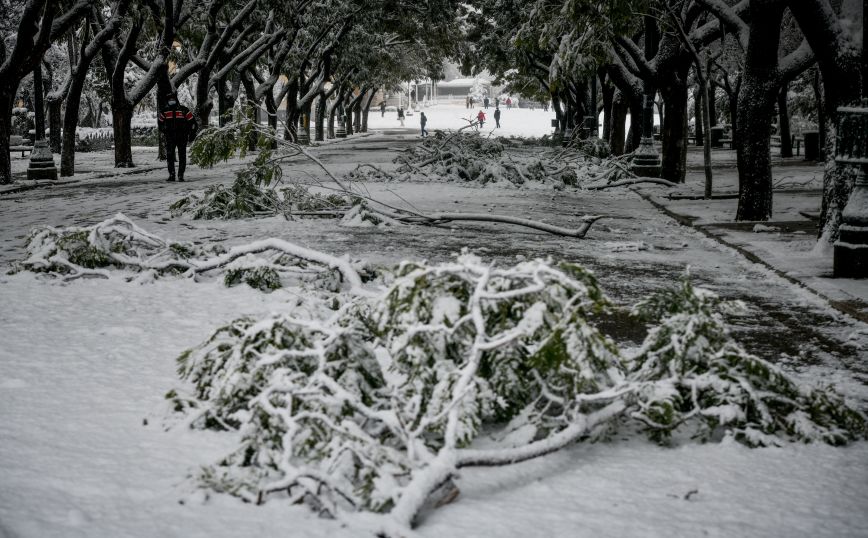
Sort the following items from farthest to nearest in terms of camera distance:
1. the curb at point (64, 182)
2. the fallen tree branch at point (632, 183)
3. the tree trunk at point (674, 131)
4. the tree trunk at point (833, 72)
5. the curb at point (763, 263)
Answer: the tree trunk at point (674, 131) → the fallen tree branch at point (632, 183) → the curb at point (64, 182) → the tree trunk at point (833, 72) → the curb at point (763, 263)

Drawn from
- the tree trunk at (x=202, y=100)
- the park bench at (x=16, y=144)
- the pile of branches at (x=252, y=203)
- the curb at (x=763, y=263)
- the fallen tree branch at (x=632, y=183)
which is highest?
the tree trunk at (x=202, y=100)

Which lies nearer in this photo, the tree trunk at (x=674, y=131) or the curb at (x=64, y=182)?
the curb at (x=64, y=182)

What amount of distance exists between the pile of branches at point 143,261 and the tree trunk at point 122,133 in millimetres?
18581

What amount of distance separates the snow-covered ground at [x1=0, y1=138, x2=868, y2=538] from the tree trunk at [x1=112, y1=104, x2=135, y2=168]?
1923cm

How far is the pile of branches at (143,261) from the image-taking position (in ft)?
25.5

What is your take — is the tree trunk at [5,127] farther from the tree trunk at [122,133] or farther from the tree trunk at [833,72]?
the tree trunk at [833,72]

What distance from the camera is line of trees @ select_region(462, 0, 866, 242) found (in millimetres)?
10055

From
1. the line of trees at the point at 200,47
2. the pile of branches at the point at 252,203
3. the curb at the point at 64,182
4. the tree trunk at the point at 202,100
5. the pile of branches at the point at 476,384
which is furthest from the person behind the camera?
the tree trunk at the point at 202,100

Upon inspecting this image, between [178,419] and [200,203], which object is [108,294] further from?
[200,203]

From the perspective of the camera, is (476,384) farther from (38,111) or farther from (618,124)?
(618,124)

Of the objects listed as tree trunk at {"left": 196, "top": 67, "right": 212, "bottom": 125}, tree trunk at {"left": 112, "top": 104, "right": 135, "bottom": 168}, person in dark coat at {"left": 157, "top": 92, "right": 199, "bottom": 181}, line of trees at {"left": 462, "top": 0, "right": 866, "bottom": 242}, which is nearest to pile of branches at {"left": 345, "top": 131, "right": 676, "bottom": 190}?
line of trees at {"left": 462, "top": 0, "right": 866, "bottom": 242}

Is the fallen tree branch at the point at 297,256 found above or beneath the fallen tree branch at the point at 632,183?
beneath

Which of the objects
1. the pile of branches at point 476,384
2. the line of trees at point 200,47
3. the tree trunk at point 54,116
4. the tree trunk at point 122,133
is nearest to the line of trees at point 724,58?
the pile of branches at point 476,384

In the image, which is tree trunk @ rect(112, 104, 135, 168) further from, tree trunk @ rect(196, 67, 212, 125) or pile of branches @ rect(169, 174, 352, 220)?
pile of branches @ rect(169, 174, 352, 220)
